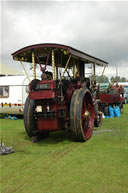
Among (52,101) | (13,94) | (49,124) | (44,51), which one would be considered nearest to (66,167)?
(49,124)

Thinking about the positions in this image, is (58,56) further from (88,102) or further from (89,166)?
(89,166)

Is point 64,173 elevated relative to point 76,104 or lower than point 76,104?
lower

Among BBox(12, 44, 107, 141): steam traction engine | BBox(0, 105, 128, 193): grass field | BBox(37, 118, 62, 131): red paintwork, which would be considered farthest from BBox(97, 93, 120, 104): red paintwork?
BBox(37, 118, 62, 131): red paintwork

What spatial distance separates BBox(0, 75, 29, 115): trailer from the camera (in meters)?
10.8

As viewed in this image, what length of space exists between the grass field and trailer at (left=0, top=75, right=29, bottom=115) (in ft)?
16.5

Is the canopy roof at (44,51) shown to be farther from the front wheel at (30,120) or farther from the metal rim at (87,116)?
the front wheel at (30,120)

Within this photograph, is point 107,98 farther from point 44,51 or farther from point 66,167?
point 66,167

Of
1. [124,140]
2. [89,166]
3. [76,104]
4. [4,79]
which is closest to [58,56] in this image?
[76,104]

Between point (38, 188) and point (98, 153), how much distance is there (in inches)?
73.4

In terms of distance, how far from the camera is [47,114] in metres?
5.35

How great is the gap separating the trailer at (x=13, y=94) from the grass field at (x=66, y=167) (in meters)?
5.04

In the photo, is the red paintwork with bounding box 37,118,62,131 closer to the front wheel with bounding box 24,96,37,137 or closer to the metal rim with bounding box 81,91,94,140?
the front wheel with bounding box 24,96,37,137

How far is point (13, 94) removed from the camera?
36.1ft

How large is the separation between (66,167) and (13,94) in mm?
7680
